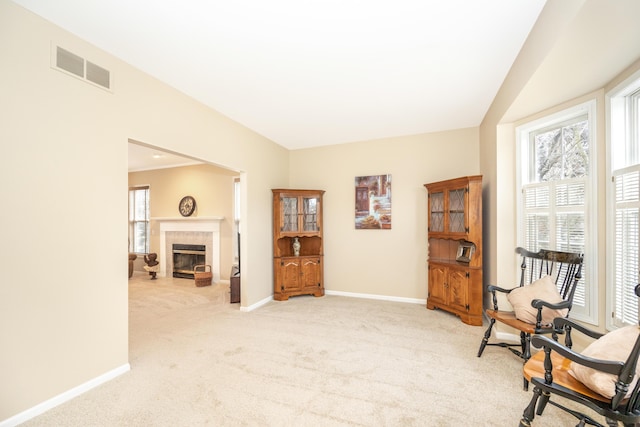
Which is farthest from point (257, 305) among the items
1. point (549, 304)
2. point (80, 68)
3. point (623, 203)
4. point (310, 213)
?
point (623, 203)

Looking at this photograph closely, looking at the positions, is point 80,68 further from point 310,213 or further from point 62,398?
point 310,213

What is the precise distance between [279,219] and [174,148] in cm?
219

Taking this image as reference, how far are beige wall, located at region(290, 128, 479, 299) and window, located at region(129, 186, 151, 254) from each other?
4806mm

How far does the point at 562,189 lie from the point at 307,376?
3.00m

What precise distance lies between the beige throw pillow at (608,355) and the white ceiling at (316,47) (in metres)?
2.07

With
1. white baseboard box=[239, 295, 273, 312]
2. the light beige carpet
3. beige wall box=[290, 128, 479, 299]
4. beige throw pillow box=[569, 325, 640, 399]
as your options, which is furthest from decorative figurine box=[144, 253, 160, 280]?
beige throw pillow box=[569, 325, 640, 399]

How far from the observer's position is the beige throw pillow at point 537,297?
91.8 inches

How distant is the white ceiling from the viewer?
184 cm

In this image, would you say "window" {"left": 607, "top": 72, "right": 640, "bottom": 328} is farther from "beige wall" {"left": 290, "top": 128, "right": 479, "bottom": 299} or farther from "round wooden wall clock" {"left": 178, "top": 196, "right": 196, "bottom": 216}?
"round wooden wall clock" {"left": 178, "top": 196, "right": 196, "bottom": 216}

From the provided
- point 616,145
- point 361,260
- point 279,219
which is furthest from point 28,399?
point 616,145

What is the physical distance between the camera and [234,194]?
629 cm

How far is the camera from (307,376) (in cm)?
236

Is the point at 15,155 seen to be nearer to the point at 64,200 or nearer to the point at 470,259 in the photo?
the point at 64,200

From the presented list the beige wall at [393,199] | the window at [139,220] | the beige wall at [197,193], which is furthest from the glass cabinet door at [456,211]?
the window at [139,220]
